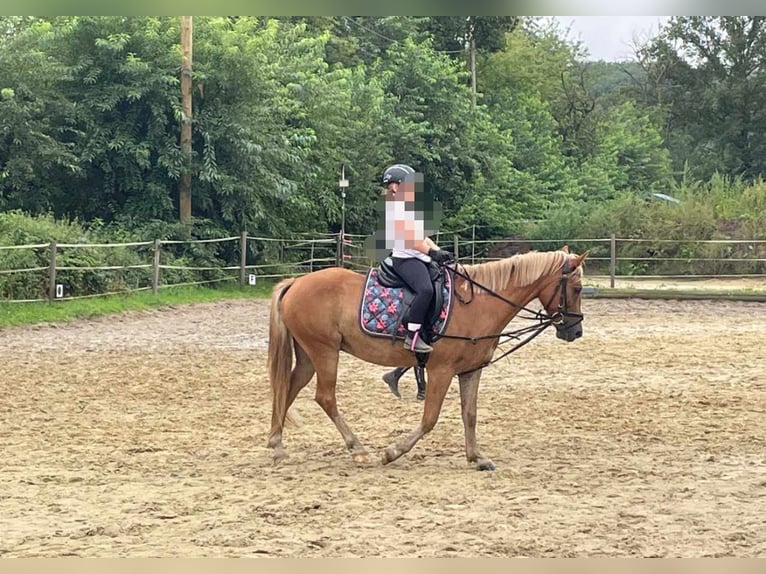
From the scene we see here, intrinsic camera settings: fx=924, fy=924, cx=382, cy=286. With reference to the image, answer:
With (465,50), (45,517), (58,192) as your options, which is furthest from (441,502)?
(465,50)

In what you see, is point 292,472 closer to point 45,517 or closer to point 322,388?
point 322,388

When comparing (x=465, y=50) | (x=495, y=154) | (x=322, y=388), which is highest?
(x=465, y=50)

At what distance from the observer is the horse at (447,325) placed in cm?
560

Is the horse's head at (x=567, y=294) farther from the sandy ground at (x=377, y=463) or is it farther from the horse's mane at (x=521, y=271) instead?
the sandy ground at (x=377, y=463)

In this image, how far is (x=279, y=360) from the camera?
586 centimetres

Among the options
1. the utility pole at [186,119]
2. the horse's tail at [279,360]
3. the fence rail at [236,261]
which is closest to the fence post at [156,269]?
the fence rail at [236,261]

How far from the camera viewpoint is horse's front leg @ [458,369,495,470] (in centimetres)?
554

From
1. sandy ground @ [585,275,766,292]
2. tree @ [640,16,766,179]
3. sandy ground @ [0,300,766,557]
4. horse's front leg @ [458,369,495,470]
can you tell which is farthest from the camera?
tree @ [640,16,766,179]

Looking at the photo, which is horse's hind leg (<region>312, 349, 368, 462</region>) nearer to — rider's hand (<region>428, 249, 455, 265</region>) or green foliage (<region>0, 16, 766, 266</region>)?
rider's hand (<region>428, 249, 455, 265</region>)

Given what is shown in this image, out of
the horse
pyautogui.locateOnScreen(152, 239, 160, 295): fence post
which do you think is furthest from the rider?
pyautogui.locateOnScreen(152, 239, 160, 295): fence post

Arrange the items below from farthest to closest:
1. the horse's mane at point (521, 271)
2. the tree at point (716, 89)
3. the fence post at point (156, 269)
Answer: the tree at point (716, 89)
the fence post at point (156, 269)
the horse's mane at point (521, 271)

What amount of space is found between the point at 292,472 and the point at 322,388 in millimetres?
581

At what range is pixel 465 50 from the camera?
128 ft

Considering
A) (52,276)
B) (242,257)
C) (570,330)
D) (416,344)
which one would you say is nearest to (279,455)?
(416,344)
